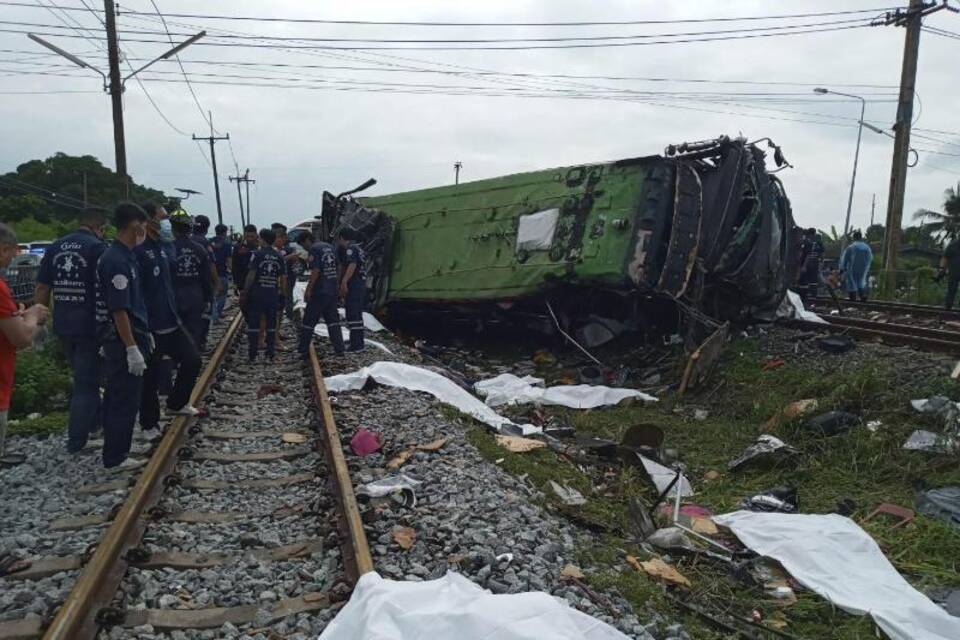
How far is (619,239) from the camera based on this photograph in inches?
353

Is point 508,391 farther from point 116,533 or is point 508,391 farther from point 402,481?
point 116,533

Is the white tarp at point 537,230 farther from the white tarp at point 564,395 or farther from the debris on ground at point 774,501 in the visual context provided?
the debris on ground at point 774,501

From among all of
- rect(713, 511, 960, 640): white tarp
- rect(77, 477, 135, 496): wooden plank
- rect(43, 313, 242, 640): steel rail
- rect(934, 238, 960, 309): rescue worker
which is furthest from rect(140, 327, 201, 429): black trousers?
rect(934, 238, 960, 309): rescue worker

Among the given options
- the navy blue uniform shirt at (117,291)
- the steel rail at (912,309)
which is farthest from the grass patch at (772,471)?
the steel rail at (912,309)

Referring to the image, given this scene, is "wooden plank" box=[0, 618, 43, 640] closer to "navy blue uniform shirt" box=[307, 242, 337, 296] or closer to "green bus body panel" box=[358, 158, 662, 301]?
"navy blue uniform shirt" box=[307, 242, 337, 296]

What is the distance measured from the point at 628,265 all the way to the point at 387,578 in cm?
635

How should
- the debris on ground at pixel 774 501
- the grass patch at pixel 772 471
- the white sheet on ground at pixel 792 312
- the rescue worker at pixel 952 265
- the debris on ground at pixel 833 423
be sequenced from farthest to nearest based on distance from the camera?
the rescue worker at pixel 952 265 < the white sheet on ground at pixel 792 312 < the debris on ground at pixel 833 423 < the debris on ground at pixel 774 501 < the grass patch at pixel 772 471

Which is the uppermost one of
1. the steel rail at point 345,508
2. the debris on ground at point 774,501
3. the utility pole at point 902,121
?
the utility pole at point 902,121

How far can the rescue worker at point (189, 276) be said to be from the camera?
23.6 feet

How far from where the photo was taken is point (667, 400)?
8.01 m

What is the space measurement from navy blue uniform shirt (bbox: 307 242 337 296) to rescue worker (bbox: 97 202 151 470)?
13.1 feet

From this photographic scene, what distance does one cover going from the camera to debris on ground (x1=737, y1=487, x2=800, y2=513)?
192 inches

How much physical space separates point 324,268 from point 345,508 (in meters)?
5.60

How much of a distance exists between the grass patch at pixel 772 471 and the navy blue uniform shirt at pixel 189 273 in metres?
3.47
